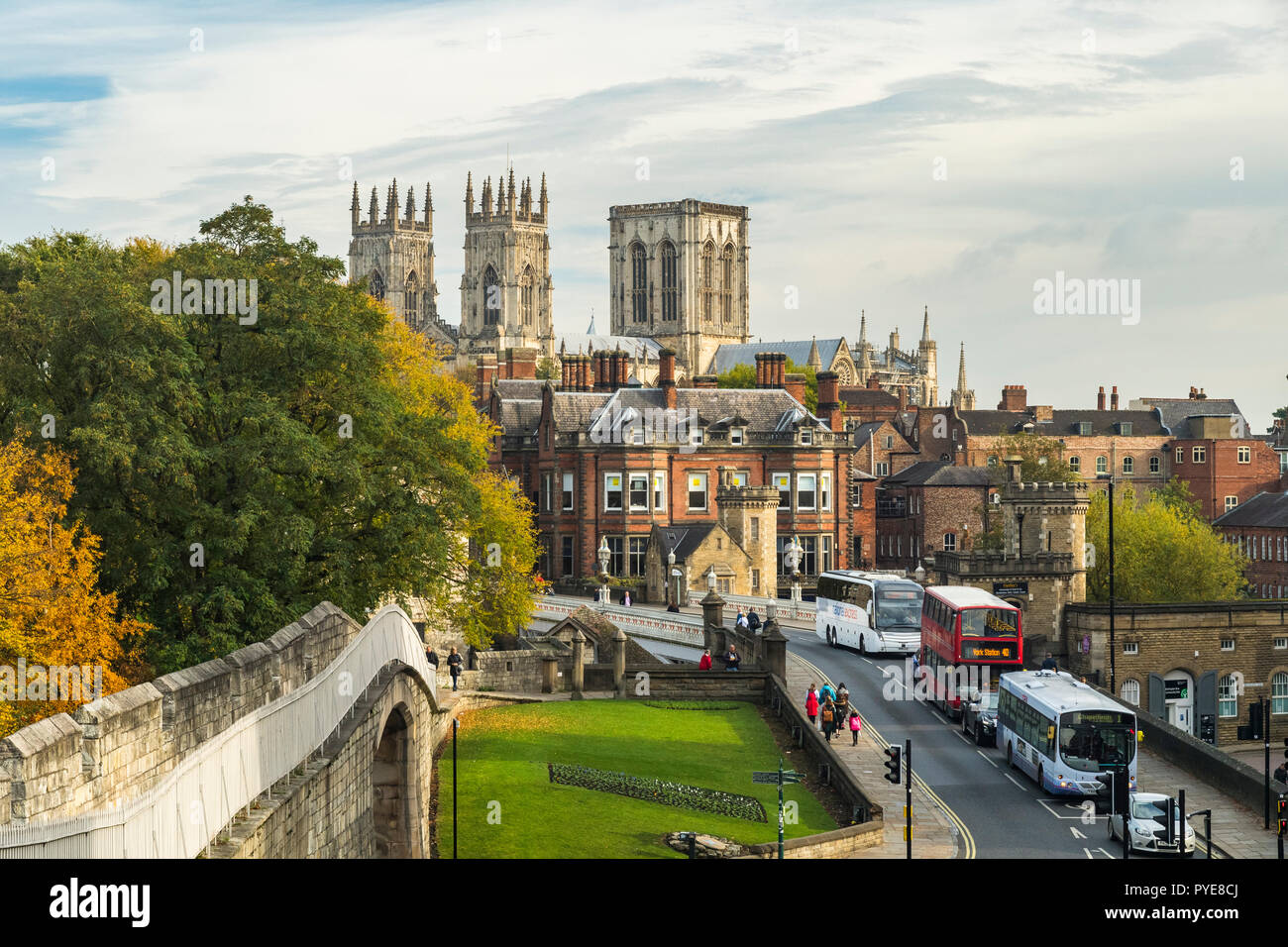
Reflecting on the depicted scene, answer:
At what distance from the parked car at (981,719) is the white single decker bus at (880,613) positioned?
10.3m

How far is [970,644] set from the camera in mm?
47438

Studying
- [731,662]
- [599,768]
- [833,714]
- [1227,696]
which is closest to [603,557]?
[731,662]

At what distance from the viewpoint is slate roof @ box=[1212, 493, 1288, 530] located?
104 m

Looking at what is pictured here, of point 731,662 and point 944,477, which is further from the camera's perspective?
point 944,477

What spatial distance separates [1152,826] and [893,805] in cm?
624

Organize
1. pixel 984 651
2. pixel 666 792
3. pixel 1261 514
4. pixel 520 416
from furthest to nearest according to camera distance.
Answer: pixel 1261 514, pixel 520 416, pixel 984 651, pixel 666 792

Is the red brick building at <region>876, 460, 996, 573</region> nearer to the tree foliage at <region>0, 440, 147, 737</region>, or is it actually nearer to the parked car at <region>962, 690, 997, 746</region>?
the parked car at <region>962, 690, 997, 746</region>

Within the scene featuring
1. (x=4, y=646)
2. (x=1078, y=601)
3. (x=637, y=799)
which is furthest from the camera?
(x=1078, y=601)

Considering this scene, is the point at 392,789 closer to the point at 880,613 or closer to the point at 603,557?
the point at 880,613

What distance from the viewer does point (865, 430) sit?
119 meters

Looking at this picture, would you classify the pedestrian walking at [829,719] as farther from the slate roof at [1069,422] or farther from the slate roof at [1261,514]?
the slate roof at [1069,422]
